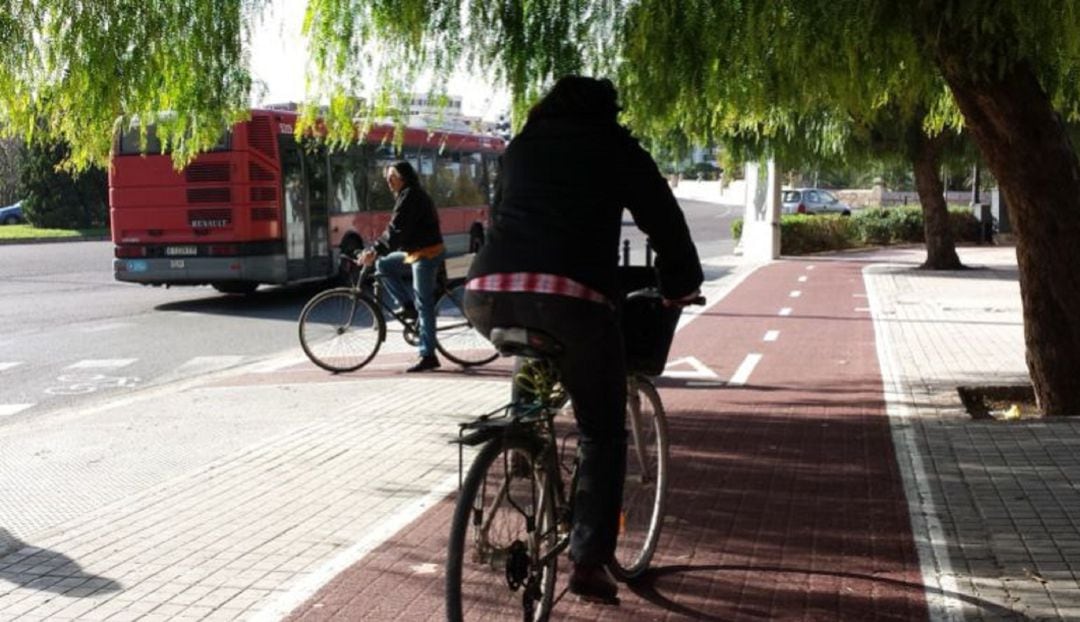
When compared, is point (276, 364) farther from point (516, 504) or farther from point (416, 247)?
point (516, 504)

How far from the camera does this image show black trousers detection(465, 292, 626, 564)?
4027mm

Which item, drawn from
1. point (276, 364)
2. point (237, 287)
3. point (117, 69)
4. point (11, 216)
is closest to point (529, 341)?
point (117, 69)

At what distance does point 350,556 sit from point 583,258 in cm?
202

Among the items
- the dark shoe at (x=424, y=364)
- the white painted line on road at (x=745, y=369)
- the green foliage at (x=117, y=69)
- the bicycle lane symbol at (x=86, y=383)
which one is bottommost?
the bicycle lane symbol at (x=86, y=383)

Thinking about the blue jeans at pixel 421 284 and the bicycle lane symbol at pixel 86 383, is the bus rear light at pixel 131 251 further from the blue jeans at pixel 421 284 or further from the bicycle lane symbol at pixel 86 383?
the blue jeans at pixel 421 284

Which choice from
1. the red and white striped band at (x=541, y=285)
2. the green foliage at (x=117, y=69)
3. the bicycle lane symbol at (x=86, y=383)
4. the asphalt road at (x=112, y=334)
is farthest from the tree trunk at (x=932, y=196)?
the red and white striped band at (x=541, y=285)

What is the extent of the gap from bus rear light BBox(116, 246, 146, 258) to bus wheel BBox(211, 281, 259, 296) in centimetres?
130

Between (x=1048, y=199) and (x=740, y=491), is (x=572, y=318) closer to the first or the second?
→ (x=740, y=491)

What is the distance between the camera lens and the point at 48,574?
5160 mm

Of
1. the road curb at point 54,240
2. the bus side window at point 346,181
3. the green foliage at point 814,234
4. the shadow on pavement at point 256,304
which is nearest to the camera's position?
the shadow on pavement at point 256,304

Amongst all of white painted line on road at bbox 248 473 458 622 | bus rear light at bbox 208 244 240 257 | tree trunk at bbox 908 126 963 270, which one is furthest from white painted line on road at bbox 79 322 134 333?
tree trunk at bbox 908 126 963 270

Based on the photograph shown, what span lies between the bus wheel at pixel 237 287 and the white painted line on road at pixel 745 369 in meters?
→ 10.2

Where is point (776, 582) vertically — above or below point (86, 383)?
above

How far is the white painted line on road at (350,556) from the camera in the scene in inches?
184
